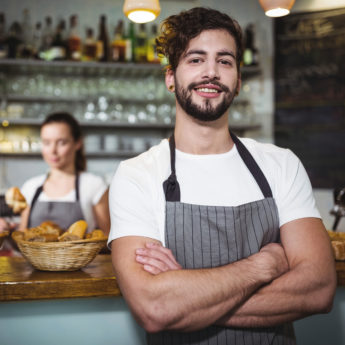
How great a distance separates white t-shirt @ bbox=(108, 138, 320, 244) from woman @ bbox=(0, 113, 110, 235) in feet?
4.10

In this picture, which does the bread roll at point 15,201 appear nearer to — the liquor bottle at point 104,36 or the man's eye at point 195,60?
the man's eye at point 195,60

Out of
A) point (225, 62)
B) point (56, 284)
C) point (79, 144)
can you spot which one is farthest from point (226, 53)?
point (79, 144)

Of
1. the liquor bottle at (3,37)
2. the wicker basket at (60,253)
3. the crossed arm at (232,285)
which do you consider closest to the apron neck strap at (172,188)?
the crossed arm at (232,285)

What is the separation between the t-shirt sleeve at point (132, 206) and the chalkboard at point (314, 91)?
2.60 meters

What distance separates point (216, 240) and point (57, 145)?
169 centimetres

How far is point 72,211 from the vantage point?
8.07 ft

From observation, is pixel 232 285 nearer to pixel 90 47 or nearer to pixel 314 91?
pixel 314 91

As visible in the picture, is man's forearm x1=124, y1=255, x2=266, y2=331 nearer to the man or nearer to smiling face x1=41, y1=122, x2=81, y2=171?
the man

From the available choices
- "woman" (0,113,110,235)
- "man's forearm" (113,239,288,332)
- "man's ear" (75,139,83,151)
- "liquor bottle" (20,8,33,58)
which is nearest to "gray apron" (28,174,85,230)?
"woman" (0,113,110,235)

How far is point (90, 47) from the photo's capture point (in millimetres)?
3557

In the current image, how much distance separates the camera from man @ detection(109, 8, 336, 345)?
1.01 metres

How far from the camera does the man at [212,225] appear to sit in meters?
1.01

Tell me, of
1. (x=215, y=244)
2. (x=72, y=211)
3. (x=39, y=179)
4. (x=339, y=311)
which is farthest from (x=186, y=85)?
(x=39, y=179)

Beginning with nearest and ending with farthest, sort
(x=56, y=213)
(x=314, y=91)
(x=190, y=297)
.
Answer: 1. (x=190, y=297)
2. (x=56, y=213)
3. (x=314, y=91)
